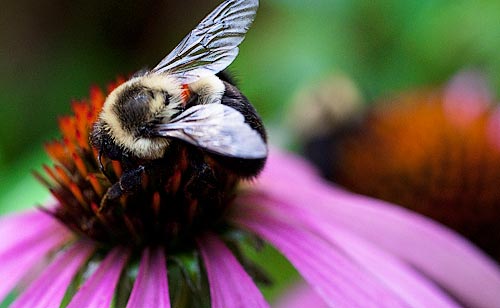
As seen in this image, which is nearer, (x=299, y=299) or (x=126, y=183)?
(x=126, y=183)

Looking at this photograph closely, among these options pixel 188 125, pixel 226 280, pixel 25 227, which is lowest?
pixel 226 280

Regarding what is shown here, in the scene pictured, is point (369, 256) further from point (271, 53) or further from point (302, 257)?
point (271, 53)

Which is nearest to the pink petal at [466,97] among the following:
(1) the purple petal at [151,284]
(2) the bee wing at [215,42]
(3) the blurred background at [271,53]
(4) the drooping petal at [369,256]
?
(3) the blurred background at [271,53]

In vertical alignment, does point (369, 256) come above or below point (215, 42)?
below

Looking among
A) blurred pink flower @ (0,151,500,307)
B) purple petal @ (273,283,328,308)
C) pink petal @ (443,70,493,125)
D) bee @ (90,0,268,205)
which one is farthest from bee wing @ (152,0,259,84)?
pink petal @ (443,70,493,125)

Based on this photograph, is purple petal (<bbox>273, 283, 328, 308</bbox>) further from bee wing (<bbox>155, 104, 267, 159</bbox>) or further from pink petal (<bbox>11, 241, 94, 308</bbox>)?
bee wing (<bbox>155, 104, 267, 159</bbox>)

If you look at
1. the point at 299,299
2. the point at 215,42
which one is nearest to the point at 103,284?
the point at 215,42

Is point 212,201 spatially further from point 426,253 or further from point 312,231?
point 426,253
